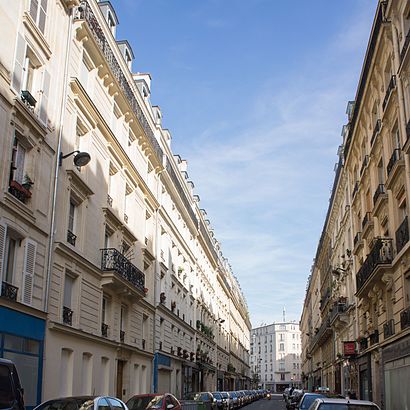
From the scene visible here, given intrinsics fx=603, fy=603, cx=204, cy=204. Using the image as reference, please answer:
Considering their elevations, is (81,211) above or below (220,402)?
above

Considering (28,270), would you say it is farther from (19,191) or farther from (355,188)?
(355,188)

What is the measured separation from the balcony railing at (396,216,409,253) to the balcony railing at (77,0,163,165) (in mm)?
13557

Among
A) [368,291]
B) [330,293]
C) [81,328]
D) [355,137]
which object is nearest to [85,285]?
[81,328]

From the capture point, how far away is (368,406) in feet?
41.3

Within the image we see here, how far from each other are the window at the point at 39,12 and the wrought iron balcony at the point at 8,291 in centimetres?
843

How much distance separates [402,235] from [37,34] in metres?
14.1

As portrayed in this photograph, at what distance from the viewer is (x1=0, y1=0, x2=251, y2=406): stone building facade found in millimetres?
17578

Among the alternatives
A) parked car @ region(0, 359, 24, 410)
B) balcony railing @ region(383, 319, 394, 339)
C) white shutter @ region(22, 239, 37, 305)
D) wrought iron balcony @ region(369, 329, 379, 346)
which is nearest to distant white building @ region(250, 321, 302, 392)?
wrought iron balcony @ region(369, 329, 379, 346)

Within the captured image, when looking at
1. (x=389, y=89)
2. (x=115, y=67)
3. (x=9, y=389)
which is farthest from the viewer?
(x=115, y=67)

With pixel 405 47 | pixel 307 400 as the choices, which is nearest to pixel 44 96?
pixel 405 47

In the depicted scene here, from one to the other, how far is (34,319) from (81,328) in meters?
4.19

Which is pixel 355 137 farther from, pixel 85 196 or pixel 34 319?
pixel 34 319

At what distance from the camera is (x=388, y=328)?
77.5ft

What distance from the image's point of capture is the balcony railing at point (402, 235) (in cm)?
2071
